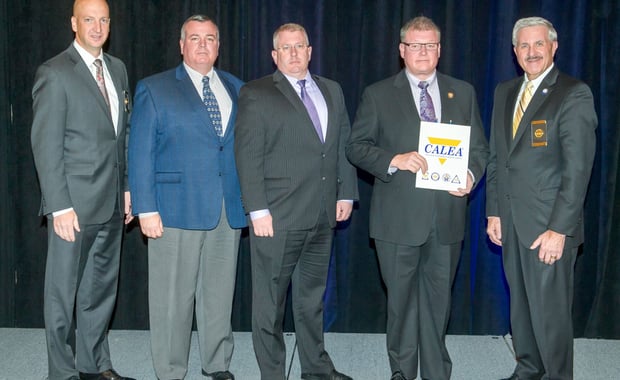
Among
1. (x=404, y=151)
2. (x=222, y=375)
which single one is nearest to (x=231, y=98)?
(x=404, y=151)

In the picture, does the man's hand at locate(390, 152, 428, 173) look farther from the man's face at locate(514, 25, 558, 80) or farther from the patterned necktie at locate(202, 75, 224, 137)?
the patterned necktie at locate(202, 75, 224, 137)

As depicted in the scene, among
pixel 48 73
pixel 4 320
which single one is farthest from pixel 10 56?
pixel 4 320

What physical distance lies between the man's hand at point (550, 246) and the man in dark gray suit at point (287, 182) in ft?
3.39

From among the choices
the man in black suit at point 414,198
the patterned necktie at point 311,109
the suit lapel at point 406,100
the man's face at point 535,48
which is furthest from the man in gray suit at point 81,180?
the man's face at point 535,48

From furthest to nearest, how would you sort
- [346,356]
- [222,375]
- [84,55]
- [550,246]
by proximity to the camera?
[346,356] < [222,375] < [84,55] < [550,246]

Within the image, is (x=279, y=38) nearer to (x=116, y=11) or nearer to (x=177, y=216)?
(x=177, y=216)

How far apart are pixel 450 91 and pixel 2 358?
121 inches

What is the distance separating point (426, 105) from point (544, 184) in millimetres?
690

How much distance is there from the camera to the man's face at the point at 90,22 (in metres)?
3.60

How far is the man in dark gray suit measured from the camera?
354 cm

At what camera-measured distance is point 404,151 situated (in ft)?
11.9

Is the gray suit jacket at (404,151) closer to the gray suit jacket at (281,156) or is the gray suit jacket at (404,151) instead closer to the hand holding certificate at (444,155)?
the hand holding certificate at (444,155)

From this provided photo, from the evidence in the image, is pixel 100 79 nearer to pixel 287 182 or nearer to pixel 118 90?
pixel 118 90

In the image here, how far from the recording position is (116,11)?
4730 mm
